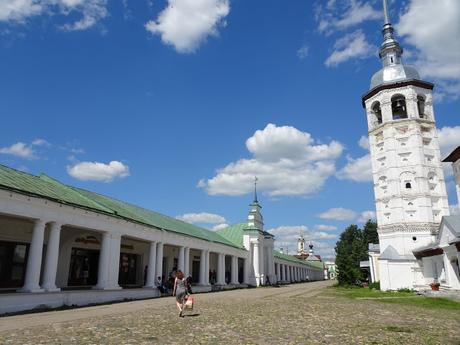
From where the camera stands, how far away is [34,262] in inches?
622

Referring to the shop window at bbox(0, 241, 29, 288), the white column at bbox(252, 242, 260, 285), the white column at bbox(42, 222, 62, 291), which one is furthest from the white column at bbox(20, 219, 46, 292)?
the white column at bbox(252, 242, 260, 285)

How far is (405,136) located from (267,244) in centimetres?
2505

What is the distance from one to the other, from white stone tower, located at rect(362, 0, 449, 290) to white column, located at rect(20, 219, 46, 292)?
29095mm

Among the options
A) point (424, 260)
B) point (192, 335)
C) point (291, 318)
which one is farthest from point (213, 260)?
point (192, 335)

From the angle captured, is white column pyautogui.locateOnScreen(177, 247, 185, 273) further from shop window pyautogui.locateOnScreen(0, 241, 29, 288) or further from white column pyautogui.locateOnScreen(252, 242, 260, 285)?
white column pyautogui.locateOnScreen(252, 242, 260, 285)

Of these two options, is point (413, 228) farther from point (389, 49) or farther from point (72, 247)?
point (72, 247)

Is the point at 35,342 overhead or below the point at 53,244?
below

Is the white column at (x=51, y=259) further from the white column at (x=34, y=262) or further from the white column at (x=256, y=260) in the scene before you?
the white column at (x=256, y=260)

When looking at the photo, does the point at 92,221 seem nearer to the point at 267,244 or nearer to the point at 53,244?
the point at 53,244

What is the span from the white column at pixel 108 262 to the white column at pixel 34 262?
14.9 feet

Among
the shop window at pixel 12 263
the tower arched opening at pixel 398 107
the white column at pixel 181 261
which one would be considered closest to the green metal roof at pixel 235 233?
the white column at pixel 181 261

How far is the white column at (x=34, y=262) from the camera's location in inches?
615

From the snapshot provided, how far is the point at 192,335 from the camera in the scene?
9539mm

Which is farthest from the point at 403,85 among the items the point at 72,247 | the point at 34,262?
the point at 34,262
